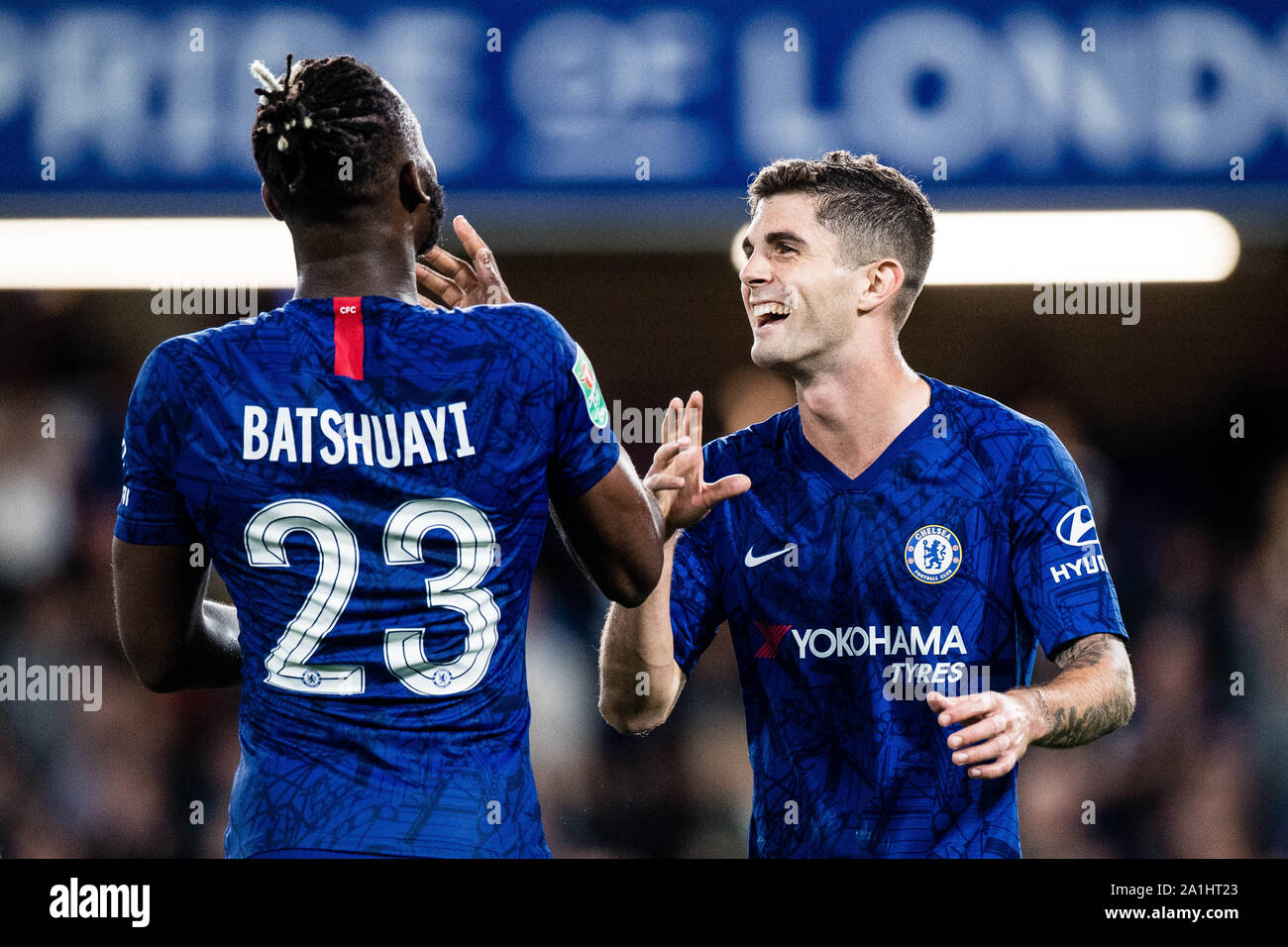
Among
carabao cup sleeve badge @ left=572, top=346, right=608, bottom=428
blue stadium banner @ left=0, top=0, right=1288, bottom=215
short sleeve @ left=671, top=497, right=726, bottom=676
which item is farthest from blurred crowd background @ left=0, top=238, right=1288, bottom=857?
carabao cup sleeve badge @ left=572, top=346, right=608, bottom=428

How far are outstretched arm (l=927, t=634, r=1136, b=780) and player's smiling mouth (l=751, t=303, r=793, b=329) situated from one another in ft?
3.33

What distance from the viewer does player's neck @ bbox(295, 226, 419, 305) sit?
6.24 ft

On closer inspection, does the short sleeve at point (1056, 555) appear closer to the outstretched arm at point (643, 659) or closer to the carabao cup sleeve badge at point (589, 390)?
the outstretched arm at point (643, 659)

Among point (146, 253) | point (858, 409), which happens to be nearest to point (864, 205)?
point (858, 409)

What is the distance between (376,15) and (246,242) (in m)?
1.12

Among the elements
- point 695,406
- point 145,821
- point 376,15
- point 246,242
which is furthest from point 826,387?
point 145,821

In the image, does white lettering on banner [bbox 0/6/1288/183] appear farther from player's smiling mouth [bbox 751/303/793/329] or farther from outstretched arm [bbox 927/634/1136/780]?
outstretched arm [bbox 927/634/1136/780]

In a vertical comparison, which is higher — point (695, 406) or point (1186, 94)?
point (1186, 94)

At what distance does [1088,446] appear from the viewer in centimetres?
600

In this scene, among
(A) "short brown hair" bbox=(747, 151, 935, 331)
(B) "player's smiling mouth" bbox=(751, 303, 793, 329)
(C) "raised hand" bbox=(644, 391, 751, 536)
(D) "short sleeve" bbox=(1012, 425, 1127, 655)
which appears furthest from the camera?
(A) "short brown hair" bbox=(747, 151, 935, 331)

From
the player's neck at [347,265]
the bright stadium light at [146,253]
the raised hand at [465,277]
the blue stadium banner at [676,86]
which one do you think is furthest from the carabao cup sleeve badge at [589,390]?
the bright stadium light at [146,253]

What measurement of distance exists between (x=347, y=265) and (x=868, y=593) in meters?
1.43

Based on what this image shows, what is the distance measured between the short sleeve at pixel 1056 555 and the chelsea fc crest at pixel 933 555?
0.13 m
